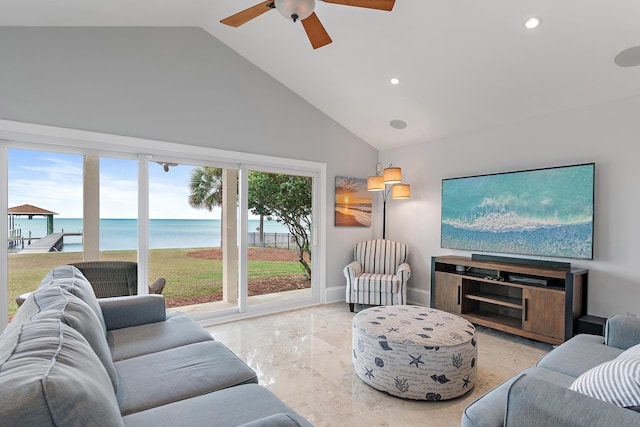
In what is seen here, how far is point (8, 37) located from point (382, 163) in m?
4.53

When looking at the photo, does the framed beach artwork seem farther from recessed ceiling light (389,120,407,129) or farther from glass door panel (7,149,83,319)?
glass door panel (7,149,83,319)

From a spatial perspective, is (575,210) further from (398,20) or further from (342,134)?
(342,134)

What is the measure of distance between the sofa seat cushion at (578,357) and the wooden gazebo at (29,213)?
4092 mm

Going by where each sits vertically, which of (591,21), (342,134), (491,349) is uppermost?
(591,21)

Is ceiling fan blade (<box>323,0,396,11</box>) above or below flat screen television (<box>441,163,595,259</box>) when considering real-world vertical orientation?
Result: above

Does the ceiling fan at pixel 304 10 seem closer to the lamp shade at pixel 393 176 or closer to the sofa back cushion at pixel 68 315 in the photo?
the sofa back cushion at pixel 68 315

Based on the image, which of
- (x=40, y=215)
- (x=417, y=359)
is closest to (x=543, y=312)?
(x=417, y=359)

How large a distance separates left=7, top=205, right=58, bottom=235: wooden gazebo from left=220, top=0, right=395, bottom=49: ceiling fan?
2.48 meters

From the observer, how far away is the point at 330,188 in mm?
5008

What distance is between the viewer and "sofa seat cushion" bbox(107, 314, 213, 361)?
78.3 inches

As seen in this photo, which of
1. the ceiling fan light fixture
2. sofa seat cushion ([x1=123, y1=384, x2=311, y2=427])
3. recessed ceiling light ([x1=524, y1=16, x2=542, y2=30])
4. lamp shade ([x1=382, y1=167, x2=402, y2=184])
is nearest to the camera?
sofa seat cushion ([x1=123, y1=384, x2=311, y2=427])

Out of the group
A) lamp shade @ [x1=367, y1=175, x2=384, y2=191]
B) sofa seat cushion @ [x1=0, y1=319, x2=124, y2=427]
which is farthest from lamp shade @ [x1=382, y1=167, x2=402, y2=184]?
sofa seat cushion @ [x1=0, y1=319, x2=124, y2=427]

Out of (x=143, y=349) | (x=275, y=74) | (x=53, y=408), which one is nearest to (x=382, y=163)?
(x=275, y=74)

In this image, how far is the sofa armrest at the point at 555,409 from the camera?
1.06 meters
